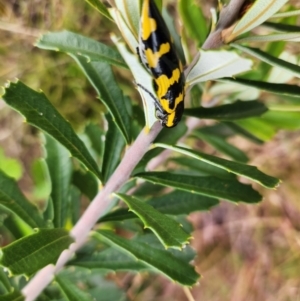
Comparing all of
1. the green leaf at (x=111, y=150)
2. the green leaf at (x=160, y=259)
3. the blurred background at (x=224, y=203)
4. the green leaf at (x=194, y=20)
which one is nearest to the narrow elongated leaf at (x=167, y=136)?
the green leaf at (x=111, y=150)

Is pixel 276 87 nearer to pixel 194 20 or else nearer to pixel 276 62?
pixel 276 62

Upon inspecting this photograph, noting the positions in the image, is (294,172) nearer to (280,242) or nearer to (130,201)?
(280,242)

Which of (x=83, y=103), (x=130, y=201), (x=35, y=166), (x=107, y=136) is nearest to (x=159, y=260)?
(x=130, y=201)

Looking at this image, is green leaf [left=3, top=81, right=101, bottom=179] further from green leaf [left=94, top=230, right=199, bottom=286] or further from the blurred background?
the blurred background

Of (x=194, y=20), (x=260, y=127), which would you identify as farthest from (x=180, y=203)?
(x=194, y=20)

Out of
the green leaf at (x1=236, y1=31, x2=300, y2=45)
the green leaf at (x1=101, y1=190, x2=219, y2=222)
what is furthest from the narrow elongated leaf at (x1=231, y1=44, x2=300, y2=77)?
the green leaf at (x1=101, y1=190, x2=219, y2=222)

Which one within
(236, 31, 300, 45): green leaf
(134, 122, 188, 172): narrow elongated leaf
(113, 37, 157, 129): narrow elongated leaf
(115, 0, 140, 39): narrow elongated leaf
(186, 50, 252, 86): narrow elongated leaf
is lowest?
(134, 122, 188, 172): narrow elongated leaf
